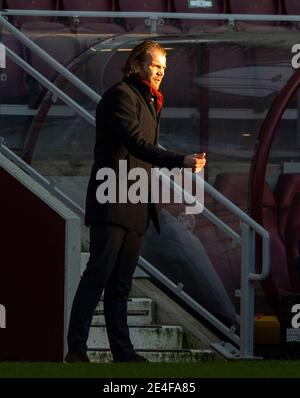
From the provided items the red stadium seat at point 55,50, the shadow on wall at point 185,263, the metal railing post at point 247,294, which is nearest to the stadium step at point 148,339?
the metal railing post at point 247,294

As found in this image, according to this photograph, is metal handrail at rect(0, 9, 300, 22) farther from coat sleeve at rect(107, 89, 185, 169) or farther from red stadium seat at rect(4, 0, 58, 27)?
coat sleeve at rect(107, 89, 185, 169)

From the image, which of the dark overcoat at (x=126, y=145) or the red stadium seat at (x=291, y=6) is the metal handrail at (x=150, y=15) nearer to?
the red stadium seat at (x=291, y=6)

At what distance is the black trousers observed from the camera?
320 inches

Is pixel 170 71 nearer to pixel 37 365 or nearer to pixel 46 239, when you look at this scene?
pixel 46 239

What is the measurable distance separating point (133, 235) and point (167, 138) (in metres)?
2.80

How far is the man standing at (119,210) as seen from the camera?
8.10 m

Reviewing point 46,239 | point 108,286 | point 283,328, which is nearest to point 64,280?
point 46,239

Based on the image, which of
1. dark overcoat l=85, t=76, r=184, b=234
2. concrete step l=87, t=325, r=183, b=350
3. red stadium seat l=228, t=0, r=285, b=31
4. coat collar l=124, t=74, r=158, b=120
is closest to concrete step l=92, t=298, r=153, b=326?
concrete step l=87, t=325, r=183, b=350

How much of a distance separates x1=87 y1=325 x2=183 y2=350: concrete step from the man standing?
1734 millimetres

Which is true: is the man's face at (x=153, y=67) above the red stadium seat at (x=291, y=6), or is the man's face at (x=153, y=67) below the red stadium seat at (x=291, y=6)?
below

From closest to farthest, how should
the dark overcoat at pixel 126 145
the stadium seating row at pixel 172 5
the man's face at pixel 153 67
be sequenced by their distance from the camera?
the dark overcoat at pixel 126 145 → the man's face at pixel 153 67 → the stadium seating row at pixel 172 5

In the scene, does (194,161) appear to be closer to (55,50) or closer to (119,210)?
(119,210)

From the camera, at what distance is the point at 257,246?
10.5m

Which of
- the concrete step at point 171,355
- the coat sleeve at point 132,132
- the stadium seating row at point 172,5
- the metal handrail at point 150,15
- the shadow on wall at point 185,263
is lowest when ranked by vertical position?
the concrete step at point 171,355
